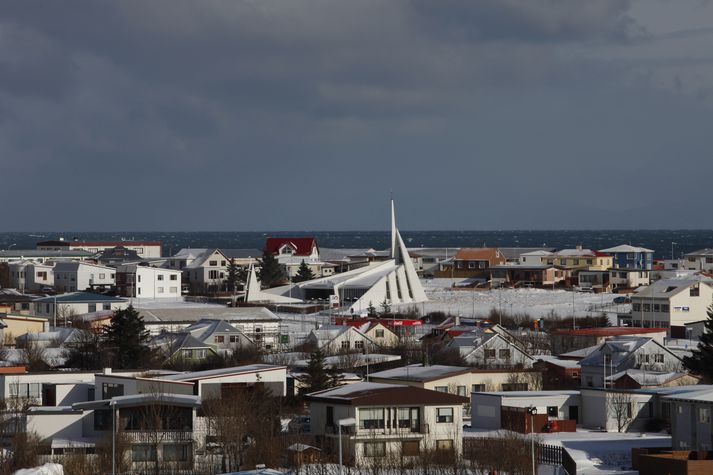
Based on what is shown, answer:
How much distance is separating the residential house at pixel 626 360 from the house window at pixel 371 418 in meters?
12.3

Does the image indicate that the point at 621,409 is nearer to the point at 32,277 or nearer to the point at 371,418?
the point at 371,418

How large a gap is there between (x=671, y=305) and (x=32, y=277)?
132ft

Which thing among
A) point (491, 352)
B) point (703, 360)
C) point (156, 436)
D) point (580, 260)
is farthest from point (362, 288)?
point (156, 436)

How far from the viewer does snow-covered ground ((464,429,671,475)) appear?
27141 mm

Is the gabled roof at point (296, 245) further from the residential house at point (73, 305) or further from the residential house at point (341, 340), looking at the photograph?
the residential house at point (341, 340)

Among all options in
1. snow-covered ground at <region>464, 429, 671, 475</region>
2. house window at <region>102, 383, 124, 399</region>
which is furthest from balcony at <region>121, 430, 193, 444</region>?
snow-covered ground at <region>464, 429, 671, 475</region>

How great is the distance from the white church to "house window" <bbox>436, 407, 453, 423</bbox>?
1530 inches

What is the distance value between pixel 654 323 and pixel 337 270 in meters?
37.2

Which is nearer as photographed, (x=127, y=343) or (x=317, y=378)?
(x=317, y=378)

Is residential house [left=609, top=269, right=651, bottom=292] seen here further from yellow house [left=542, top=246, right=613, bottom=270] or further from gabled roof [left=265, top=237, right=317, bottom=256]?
gabled roof [left=265, top=237, right=317, bottom=256]

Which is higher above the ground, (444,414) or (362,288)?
(362,288)

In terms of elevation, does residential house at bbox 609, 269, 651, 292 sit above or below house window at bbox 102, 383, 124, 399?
above

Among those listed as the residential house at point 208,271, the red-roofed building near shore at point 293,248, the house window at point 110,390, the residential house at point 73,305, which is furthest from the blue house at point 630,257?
the house window at point 110,390

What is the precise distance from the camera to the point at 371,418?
94.4 ft
